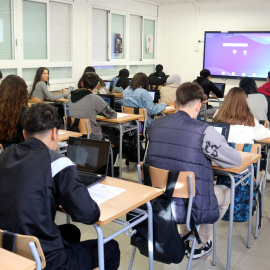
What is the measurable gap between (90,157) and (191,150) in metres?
0.65

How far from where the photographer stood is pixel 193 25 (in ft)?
35.2

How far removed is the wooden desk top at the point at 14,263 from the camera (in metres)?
→ 1.51

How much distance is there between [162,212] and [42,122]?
1.01 m

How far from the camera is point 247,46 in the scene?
10.0 m

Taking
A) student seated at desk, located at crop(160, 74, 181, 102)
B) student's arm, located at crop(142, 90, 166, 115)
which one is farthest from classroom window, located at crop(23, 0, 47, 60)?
student's arm, located at crop(142, 90, 166, 115)

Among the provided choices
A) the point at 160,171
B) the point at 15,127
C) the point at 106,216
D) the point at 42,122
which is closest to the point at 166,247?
the point at 160,171

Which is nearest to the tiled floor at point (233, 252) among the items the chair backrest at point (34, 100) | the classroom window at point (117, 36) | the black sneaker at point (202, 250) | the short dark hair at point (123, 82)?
the black sneaker at point (202, 250)

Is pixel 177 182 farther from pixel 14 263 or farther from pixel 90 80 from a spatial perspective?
pixel 90 80

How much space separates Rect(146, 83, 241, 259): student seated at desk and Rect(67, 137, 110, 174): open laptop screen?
1.30ft

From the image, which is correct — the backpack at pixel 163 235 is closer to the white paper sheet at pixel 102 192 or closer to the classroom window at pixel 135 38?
the white paper sheet at pixel 102 192

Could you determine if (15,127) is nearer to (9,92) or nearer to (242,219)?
(9,92)

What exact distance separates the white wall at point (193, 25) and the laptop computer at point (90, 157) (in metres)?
8.19

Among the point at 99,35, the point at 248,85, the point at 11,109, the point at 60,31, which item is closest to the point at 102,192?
the point at 11,109

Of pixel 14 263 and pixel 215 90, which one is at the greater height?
pixel 215 90
